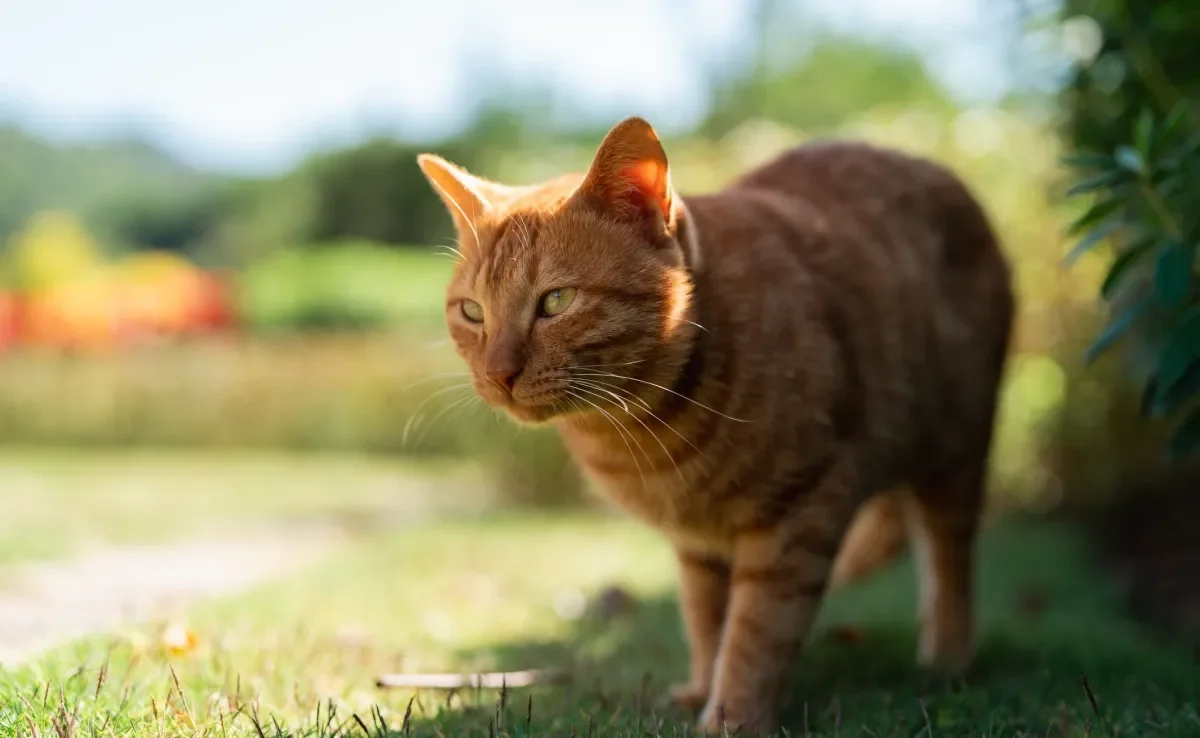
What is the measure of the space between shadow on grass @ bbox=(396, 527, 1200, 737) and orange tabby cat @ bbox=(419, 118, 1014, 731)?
207 mm

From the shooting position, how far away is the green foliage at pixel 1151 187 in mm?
2041

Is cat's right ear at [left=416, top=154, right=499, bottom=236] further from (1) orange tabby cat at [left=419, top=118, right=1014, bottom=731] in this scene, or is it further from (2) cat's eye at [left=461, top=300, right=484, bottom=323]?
(2) cat's eye at [left=461, top=300, right=484, bottom=323]

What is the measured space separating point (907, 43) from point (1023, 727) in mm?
16743

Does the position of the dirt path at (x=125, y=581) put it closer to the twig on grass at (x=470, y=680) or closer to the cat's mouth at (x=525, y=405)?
the twig on grass at (x=470, y=680)

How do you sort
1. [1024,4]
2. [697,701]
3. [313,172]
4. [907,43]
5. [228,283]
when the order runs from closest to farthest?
[697,701]
[1024,4]
[228,283]
[313,172]
[907,43]

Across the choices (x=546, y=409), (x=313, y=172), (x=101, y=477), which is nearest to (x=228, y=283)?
(x=313, y=172)

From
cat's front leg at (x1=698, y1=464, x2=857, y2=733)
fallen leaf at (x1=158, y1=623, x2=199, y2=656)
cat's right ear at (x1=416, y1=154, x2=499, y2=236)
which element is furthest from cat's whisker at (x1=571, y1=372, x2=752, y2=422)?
fallen leaf at (x1=158, y1=623, x2=199, y2=656)

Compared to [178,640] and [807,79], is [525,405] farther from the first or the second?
[807,79]

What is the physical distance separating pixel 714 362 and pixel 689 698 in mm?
781

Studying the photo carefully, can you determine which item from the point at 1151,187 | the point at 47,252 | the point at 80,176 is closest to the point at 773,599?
the point at 1151,187

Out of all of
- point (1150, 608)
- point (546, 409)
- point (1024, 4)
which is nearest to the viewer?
point (546, 409)

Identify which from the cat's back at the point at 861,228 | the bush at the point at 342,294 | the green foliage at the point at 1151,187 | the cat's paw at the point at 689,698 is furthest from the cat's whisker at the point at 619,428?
the bush at the point at 342,294

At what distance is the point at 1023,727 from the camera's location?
1.80 metres

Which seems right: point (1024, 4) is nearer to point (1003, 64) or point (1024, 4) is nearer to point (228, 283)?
point (1003, 64)
